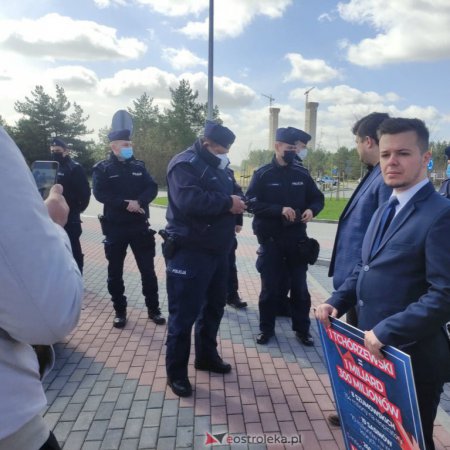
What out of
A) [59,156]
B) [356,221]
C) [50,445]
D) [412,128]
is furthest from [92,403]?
[59,156]

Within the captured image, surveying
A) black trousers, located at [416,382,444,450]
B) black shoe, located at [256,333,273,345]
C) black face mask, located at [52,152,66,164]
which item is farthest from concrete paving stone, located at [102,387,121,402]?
black face mask, located at [52,152,66,164]

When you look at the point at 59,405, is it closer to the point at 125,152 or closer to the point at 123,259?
the point at 123,259

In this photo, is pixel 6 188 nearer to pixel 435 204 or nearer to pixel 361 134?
pixel 435 204

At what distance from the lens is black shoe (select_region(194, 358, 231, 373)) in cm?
340

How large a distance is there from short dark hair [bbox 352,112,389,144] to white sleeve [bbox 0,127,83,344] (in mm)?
2459

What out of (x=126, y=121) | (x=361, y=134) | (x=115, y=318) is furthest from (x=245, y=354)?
(x=126, y=121)

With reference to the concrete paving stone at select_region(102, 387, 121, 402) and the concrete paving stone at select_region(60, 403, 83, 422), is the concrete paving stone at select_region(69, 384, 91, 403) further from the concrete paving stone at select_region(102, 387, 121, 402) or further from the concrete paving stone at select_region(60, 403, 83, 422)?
the concrete paving stone at select_region(102, 387, 121, 402)

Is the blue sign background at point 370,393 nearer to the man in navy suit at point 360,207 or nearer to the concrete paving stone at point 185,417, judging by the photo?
the man in navy suit at point 360,207

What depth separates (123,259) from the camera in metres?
4.39

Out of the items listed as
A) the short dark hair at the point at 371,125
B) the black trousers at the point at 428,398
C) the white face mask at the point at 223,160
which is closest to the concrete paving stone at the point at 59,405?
the white face mask at the point at 223,160

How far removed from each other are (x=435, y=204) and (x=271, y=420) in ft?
6.40

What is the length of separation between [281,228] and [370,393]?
2.39 m

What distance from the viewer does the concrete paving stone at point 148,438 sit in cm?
246

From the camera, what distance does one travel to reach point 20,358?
1034 mm
